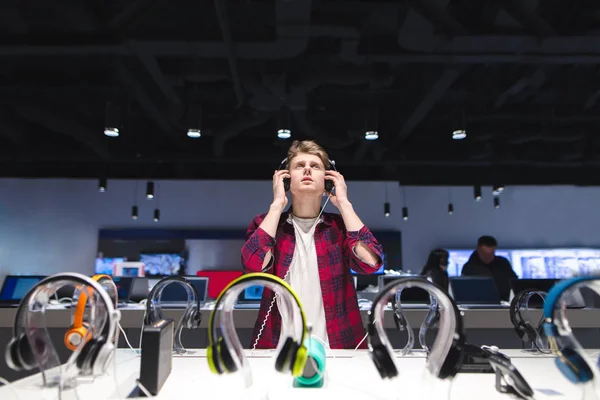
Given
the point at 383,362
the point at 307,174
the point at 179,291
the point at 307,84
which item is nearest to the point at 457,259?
the point at 307,84

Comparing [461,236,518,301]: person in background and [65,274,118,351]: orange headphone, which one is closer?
[65,274,118,351]: orange headphone

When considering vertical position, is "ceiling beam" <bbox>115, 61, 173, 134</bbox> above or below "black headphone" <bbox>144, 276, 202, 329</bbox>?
above

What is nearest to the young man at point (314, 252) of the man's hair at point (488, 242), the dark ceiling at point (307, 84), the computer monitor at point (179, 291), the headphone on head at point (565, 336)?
the headphone on head at point (565, 336)

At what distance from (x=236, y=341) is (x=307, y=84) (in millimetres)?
4255

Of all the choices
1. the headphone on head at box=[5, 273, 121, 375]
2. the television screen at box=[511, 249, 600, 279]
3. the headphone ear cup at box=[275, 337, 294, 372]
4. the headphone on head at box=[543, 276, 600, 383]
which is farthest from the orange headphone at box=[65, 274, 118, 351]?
the television screen at box=[511, 249, 600, 279]

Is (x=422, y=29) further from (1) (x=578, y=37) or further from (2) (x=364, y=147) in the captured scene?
(2) (x=364, y=147)

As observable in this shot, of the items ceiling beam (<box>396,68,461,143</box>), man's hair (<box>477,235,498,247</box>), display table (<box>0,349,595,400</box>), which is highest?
ceiling beam (<box>396,68,461,143</box>)

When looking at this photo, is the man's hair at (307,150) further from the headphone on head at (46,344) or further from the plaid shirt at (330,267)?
the headphone on head at (46,344)

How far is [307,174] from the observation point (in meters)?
1.58

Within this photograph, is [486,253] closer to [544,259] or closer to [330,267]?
[330,267]

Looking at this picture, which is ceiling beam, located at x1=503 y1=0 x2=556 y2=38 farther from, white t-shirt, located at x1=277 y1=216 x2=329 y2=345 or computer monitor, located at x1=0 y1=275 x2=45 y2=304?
computer monitor, located at x1=0 y1=275 x2=45 y2=304

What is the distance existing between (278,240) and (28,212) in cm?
874

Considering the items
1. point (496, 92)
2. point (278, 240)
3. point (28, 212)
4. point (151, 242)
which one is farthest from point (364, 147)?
point (28, 212)

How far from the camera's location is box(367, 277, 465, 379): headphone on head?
85 centimetres
